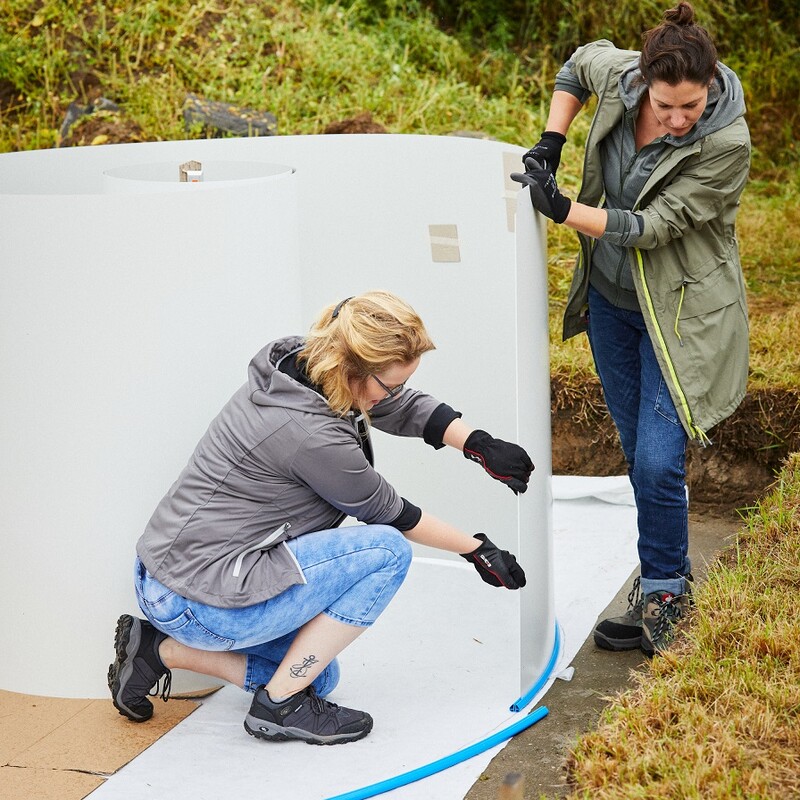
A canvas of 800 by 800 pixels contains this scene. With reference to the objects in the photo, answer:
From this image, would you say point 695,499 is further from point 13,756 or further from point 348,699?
point 13,756

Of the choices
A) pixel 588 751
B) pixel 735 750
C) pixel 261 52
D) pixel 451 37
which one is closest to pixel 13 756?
pixel 588 751

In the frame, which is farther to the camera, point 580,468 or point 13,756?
point 580,468

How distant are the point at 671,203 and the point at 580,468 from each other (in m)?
1.89

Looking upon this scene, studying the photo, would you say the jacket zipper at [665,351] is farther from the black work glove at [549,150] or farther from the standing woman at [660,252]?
the black work glove at [549,150]

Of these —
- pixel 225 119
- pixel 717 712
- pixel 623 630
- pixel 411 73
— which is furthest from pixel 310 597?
pixel 411 73

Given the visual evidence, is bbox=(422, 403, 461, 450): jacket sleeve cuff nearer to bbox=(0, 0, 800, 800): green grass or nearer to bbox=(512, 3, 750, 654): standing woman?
bbox=(512, 3, 750, 654): standing woman

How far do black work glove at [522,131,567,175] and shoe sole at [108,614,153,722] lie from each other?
147 centimetres

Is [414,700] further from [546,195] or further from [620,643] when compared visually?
[546,195]

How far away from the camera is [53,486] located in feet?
8.62

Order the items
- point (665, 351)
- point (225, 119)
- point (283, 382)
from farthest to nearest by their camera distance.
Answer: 1. point (225, 119)
2. point (665, 351)
3. point (283, 382)

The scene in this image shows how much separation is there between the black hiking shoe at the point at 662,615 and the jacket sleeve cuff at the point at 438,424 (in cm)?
70

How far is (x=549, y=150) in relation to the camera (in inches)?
110

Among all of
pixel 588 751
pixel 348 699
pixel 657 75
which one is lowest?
pixel 348 699

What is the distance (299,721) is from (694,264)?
1.43m
